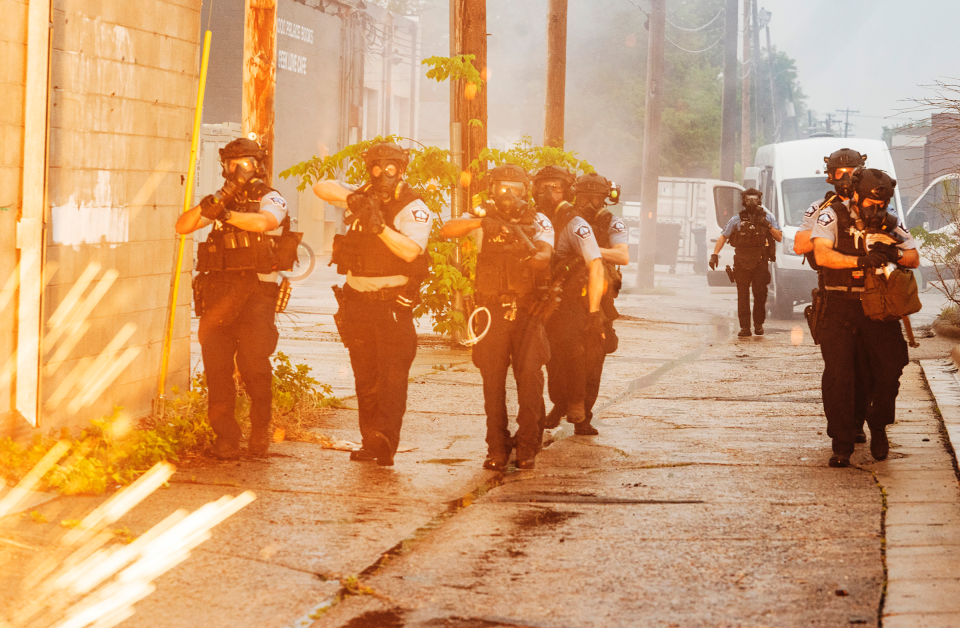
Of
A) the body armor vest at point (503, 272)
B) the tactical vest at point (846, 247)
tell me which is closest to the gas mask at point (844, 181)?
the tactical vest at point (846, 247)

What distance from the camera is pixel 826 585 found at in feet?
15.0

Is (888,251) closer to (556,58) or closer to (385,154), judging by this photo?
(385,154)

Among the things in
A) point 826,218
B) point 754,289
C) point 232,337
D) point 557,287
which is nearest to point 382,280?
point 232,337

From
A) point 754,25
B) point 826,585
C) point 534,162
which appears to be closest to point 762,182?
point 534,162

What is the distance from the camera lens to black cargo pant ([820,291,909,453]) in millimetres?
6891

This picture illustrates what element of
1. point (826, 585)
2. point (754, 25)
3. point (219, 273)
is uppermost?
point (754, 25)

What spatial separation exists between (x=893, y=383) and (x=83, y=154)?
4.82 meters

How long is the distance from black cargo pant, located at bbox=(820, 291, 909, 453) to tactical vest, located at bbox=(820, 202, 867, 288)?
8 cm

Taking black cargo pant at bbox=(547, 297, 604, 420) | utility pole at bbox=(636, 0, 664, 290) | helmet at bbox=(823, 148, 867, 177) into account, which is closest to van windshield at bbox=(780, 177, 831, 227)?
utility pole at bbox=(636, 0, 664, 290)

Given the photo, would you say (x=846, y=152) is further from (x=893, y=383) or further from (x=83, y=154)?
(x=83, y=154)

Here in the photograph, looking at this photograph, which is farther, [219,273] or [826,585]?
[219,273]

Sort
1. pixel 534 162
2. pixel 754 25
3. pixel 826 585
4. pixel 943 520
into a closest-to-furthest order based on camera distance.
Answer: pixel 826 585, pixel 943 520, pixel 534 162, pixel 754 25

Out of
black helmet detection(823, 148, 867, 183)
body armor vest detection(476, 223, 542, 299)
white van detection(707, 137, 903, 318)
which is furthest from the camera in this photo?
white van detection(707, 137, 903, 318)

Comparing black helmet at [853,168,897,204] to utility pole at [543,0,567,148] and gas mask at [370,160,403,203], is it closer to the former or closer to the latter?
gas mask at [370,160,403,203]
